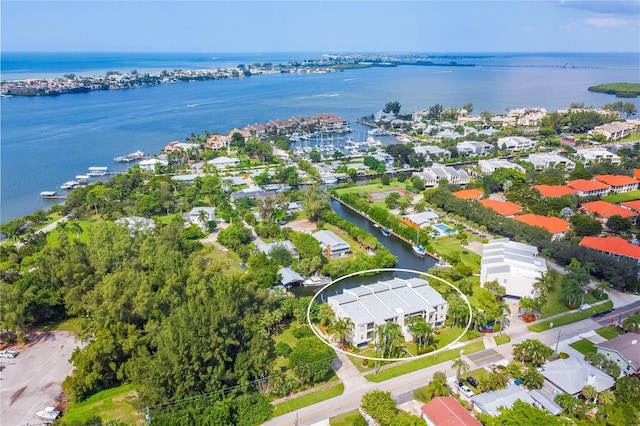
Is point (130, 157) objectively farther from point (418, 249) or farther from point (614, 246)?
point (614, 246)

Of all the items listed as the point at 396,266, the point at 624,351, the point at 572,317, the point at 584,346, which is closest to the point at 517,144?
the point at 396,266

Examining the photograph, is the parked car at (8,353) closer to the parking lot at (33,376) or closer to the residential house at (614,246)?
the parking lot at (33,376)

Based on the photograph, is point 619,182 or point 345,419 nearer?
point 345,419

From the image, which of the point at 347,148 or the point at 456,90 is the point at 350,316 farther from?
the point at 456,90

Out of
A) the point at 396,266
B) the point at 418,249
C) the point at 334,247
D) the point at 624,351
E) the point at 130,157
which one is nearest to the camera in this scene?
the point at 624,351

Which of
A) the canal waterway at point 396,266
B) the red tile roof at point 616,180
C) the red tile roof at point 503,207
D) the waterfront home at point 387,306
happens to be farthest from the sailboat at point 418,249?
the red tile roof at point 616,180
